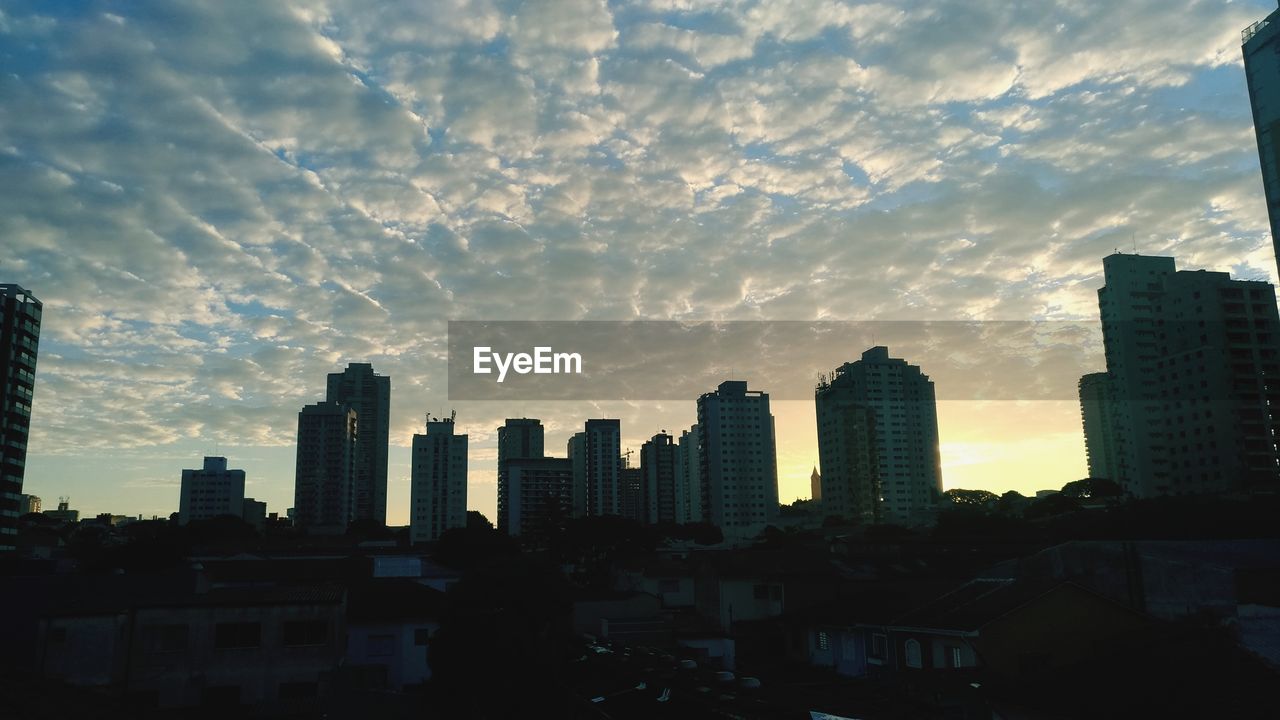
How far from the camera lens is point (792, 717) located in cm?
3325

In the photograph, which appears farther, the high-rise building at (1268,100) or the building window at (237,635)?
the high-rise building at (1268,100)

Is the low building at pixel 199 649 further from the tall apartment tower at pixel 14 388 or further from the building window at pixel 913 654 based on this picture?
the tall apartment tower at pixel 14 388

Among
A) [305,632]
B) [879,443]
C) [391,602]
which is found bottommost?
[305,632]

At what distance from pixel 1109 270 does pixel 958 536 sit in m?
67.9

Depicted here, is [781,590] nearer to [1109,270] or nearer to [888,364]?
[1109,270]

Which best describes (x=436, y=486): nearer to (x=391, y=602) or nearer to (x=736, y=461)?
(x=736, y=461)

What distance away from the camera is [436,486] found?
7165 inches

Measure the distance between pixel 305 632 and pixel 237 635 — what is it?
286 centimetres

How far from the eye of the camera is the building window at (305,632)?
37812 mm

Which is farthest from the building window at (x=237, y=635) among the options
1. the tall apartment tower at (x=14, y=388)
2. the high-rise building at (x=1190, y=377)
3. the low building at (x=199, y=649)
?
the high-rise building at (x=1190, y=377)

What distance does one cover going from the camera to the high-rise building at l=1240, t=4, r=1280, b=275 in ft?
300

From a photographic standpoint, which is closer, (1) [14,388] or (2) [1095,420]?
(1) [14,388]

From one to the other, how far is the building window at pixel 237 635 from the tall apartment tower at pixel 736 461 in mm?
155238

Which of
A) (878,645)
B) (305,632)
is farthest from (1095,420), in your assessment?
(305,632)
